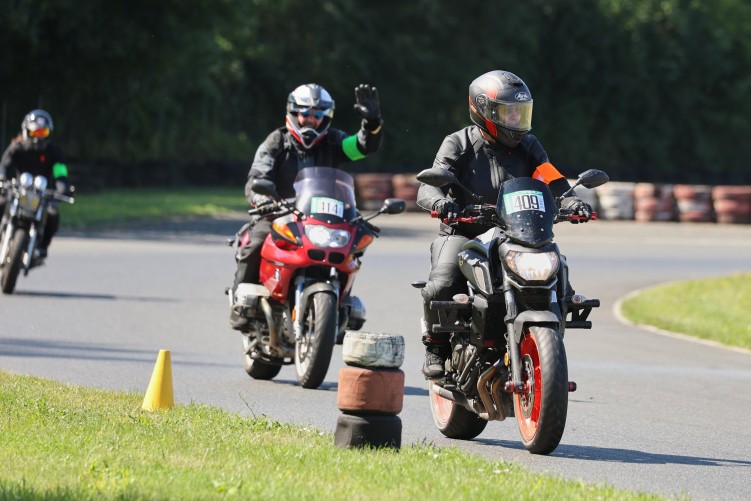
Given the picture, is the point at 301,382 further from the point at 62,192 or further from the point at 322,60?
the point at 322,60

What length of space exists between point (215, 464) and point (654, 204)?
33.9 m

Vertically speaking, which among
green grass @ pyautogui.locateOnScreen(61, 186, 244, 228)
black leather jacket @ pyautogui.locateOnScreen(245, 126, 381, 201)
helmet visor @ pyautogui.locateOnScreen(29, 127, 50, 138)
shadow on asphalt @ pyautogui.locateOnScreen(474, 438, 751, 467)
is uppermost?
green grass @ pyautogui.locateOnScreen(61, 186, 244, 228)

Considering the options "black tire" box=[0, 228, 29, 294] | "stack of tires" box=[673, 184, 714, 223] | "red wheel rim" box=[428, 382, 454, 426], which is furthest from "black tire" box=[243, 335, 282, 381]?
"stack of tires" box=[673, 184, 714, 223]

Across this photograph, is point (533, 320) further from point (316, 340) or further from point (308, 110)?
point (308, 110)

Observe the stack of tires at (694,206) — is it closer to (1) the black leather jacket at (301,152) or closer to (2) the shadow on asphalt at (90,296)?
(2) the shadow on asphalt at (90,296)

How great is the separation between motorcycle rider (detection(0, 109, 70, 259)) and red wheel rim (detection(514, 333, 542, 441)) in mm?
10789

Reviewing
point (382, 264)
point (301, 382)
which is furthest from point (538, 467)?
point (382, 264)

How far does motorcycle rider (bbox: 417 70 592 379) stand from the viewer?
335 inches

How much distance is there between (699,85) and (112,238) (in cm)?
4203

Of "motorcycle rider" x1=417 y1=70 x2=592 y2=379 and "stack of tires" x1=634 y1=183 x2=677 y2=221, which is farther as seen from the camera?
"stack of tires" x1=634 y1=183 x2=677 y2=221

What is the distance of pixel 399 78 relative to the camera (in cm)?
5878

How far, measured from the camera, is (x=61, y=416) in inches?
330

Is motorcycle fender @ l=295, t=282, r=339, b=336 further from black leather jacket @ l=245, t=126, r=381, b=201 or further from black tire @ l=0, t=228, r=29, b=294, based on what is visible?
black tire @ l=0, t=228, r=29, b=294

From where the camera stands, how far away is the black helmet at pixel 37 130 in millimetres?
18109
